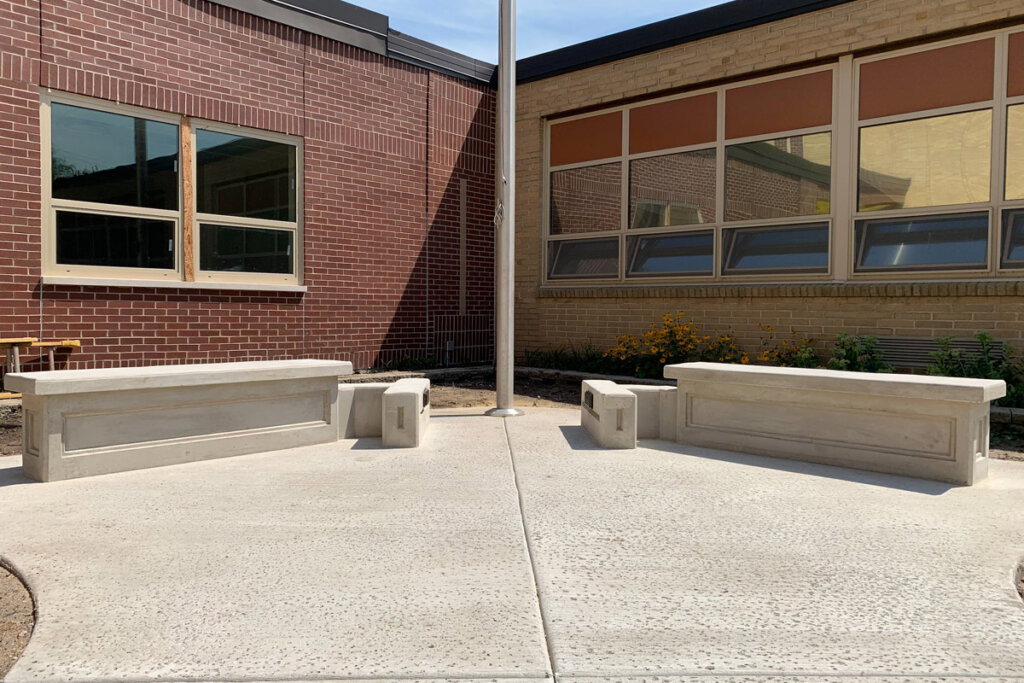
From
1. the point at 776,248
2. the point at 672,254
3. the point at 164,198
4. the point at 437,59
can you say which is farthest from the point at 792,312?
the point at 164,198

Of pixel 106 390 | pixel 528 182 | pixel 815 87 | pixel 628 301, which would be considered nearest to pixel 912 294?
pixel 815 87

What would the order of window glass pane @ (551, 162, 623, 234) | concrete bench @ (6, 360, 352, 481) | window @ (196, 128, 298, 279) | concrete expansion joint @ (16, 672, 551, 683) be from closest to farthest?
1. concrete expansion joint @ (16, 672, 551, 683)
2. concrete bench @ (6, 360, 352, 481)
3. window @ (196, 128, 298, 279)
4. window glass pane @ (551, 162, 623, 234)

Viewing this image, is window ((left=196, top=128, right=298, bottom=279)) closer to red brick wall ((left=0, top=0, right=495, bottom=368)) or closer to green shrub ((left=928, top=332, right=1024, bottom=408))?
red brick wall ((left=0, top=0, right=495, bottom=368))

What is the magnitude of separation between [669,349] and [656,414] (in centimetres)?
385

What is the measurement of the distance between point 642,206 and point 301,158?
5.07 m

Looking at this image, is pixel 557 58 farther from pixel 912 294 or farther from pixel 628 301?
pixel 912 294

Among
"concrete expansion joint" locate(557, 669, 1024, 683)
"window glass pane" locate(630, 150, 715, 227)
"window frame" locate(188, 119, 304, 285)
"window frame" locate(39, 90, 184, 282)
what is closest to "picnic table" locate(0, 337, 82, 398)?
"window frame" locate(39, 90, 184, 282)

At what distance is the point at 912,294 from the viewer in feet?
29.2

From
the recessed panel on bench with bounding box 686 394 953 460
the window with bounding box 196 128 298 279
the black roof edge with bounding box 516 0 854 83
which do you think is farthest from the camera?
the black roof edge with bounding box 516 0 854 83

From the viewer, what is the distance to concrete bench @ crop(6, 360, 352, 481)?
16.5 feet

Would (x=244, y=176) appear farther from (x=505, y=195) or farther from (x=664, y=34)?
(x=664, y=34)

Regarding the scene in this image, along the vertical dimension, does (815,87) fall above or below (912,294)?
above

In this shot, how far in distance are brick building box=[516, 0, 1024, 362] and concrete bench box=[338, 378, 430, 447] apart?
5327mm

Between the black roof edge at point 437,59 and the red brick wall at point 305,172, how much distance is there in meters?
0.18
